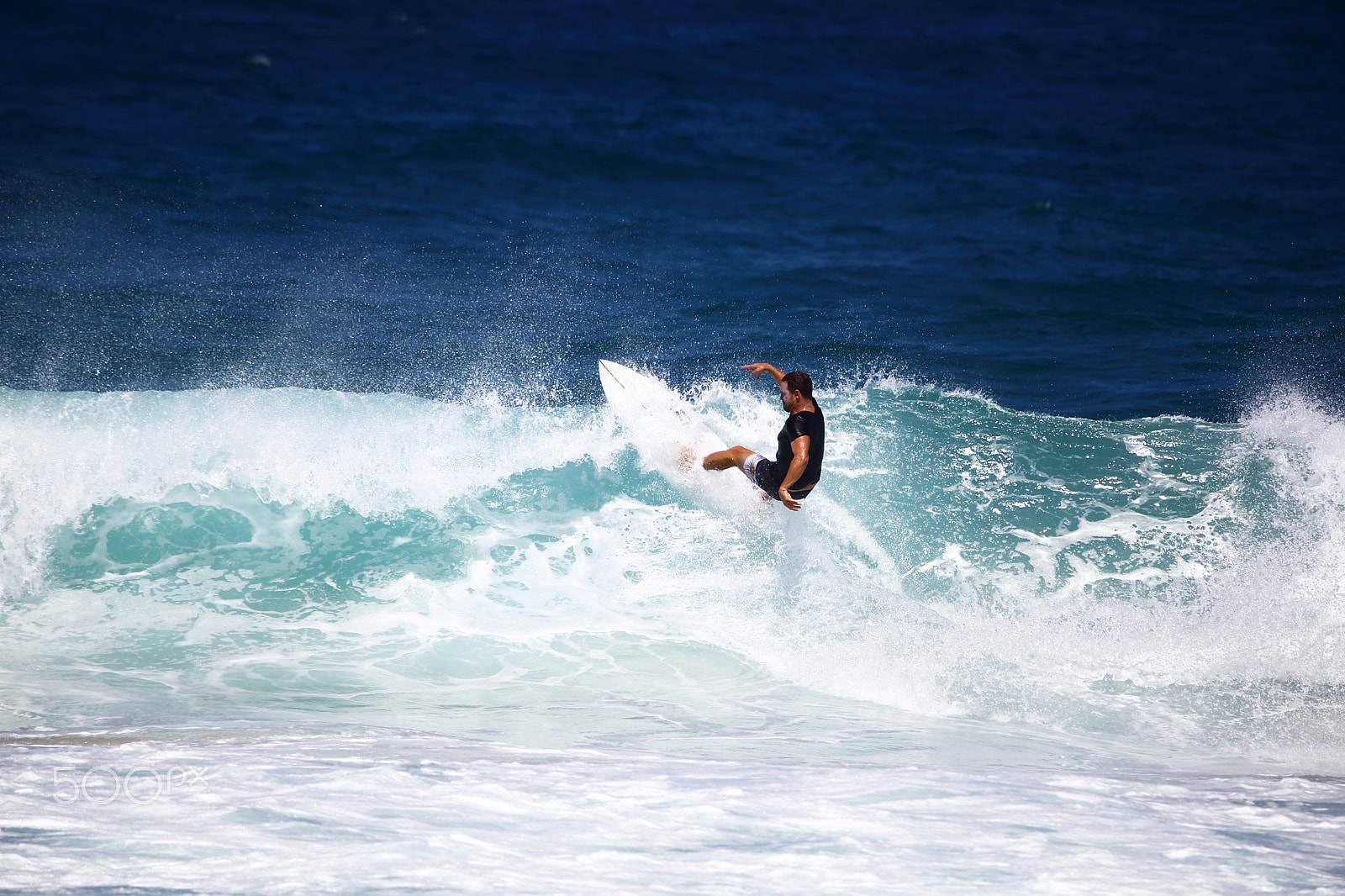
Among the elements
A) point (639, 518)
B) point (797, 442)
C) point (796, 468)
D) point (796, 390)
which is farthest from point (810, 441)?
point (639, 518)

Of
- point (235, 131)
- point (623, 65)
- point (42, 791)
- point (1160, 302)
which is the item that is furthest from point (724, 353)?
point (623, 65)

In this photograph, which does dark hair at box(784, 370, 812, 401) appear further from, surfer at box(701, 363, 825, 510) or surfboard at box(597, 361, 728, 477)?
surfboard at box(597, 361, 728, 477)

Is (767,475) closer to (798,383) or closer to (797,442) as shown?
(797,442)

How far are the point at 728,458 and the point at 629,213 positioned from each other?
32.7 ft

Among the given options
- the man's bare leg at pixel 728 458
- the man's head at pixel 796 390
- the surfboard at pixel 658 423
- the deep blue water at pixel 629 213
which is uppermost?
the deep blue water at pixel 629 213

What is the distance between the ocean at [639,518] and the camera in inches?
155

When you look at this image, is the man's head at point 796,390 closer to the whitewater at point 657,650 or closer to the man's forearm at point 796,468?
the man's forearm at point 796,468

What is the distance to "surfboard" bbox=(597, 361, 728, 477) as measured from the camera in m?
8.09

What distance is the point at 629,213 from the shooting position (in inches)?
643

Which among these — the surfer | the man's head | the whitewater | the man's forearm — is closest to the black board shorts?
the surfer

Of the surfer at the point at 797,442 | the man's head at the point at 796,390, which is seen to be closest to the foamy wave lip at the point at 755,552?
the surfer at the point at 797,442

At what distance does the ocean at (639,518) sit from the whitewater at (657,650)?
0.04m

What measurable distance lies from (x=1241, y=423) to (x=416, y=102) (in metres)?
18.6

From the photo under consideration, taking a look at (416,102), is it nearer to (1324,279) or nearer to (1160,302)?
(1160,302)
